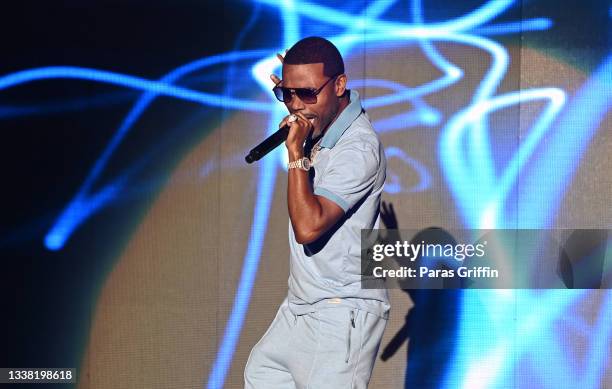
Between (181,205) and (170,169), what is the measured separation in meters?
0.21

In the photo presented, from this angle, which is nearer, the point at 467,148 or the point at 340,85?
the point at 340,85

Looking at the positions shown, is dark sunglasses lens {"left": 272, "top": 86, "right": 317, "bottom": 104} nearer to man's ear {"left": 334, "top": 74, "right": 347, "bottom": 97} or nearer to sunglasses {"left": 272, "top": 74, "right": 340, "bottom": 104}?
sunglasses {"left": 272, "top": 74, "right": 340, "bottom": 104}

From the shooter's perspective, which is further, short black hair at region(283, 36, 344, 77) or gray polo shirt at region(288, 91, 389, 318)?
short black hair at region(283, 36, 344, 77)

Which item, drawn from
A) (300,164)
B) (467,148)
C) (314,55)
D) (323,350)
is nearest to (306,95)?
(314,55)

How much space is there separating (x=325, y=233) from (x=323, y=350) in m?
0.42

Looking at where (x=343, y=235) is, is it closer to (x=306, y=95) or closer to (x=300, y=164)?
(x=300, y=164)

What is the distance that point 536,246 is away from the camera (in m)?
5.41

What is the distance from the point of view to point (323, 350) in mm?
3453

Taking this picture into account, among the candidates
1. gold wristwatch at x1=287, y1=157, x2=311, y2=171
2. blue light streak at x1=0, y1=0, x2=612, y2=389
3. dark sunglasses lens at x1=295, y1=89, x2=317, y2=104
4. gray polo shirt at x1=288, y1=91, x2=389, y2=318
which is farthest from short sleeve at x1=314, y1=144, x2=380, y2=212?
blue light streak at x1=0, y1=0, x2=612, y2=389

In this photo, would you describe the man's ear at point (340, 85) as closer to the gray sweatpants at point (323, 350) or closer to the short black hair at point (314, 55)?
the short black hair at point (314, 55)

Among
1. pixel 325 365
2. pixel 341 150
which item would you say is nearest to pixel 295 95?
pixel 341 150

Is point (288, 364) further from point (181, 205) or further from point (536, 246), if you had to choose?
point (536, 246)

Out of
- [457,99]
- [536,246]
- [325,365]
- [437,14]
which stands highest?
[437,14]

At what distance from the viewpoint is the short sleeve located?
133 inches
